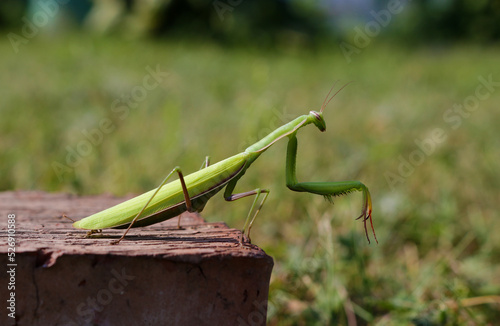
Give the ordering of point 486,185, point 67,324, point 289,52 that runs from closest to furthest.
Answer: point 67,324 → point 486,185 → point 289,52

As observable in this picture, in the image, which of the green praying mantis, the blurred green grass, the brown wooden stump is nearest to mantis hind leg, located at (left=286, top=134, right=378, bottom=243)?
the green praying mantis

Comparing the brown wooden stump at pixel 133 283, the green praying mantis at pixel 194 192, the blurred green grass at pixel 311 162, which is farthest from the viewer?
the blurred green grass at pixel 311 162

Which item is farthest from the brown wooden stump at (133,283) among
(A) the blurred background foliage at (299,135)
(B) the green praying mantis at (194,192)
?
(A) the blurred background foliage at (299,135)

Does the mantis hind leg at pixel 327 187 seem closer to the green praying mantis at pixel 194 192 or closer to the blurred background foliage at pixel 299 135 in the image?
the green praying mantis at pixel 194 192

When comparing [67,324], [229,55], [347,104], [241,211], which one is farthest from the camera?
[229,55]

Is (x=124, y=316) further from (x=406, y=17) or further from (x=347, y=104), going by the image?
(x=406, y=17)

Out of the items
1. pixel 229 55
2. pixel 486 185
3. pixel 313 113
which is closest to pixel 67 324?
pixel 313 113

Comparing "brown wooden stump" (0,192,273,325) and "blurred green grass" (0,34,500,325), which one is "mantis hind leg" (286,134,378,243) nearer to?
"brown wooden stump" (0,192,273,325)
